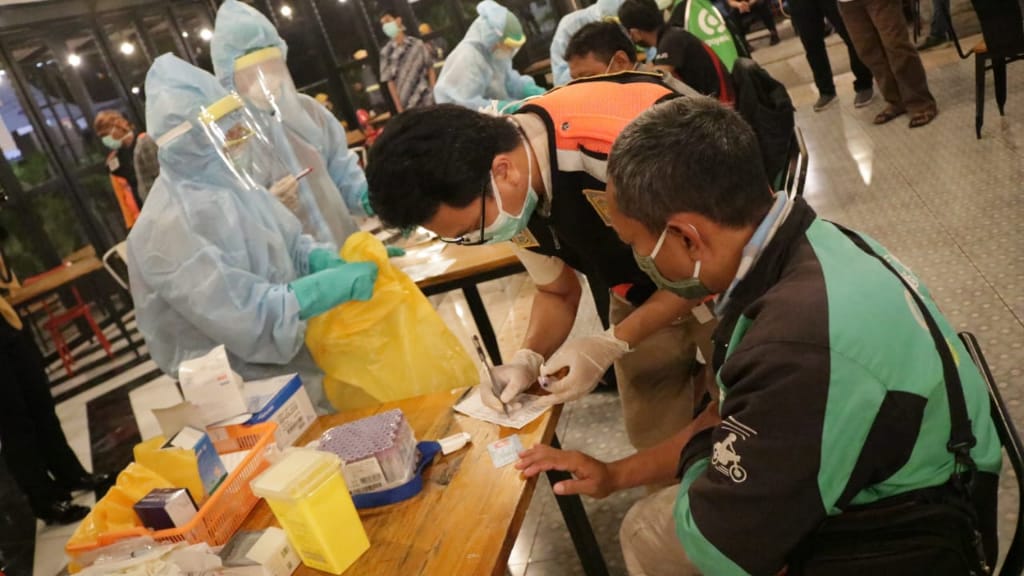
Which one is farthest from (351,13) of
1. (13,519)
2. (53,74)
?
(13,519)

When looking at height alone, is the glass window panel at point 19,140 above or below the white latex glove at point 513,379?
above

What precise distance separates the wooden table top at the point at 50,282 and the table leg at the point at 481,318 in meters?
3.90

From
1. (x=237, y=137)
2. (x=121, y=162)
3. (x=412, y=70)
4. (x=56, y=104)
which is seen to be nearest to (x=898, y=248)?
(x=237, y=137)

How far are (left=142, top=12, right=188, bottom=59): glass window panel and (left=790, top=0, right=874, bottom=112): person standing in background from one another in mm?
6087

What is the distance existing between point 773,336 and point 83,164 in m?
7.10

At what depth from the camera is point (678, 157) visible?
3.01 ft

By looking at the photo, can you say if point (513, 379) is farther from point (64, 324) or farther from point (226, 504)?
point (64, 324)

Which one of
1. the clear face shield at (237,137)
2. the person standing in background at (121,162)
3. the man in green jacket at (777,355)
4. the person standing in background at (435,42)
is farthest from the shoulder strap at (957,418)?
the person standing in background at (435,42)

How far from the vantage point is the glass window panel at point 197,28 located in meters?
7.72

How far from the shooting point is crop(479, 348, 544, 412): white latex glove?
1.43m

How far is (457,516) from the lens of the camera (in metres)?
1.17

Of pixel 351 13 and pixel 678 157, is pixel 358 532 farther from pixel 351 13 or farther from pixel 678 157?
pixel 351 13

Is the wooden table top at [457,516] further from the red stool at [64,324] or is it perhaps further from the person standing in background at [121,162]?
the person standing in background at [121,162]

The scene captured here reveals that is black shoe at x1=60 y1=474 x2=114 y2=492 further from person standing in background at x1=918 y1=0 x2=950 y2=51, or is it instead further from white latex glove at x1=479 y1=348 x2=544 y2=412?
person standing in background at x1=918 y1=0 x2=950 y2=51
